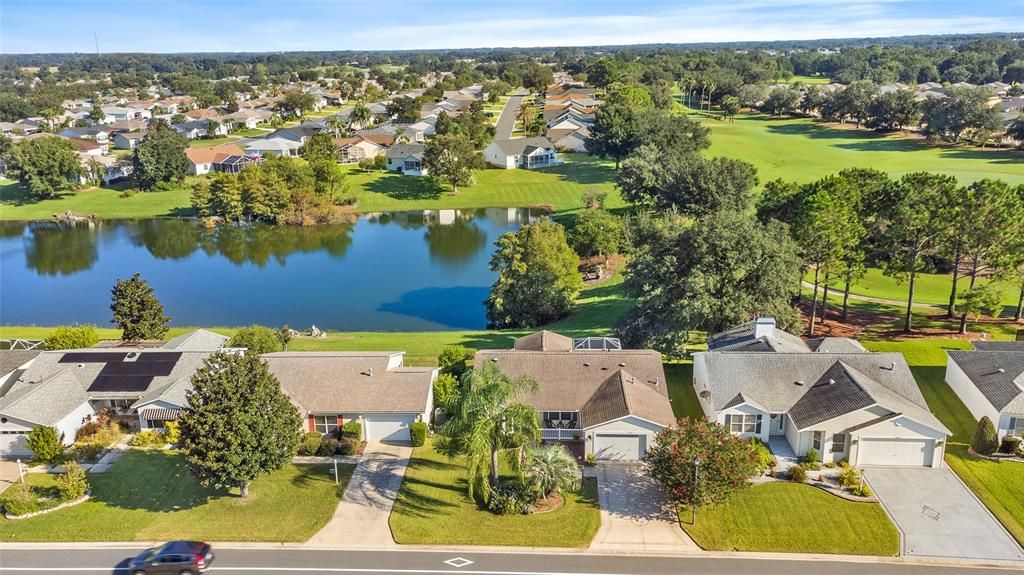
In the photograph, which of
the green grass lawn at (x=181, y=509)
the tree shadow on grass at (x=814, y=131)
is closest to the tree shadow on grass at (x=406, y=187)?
the green grass lawn at (x=181, y=509)

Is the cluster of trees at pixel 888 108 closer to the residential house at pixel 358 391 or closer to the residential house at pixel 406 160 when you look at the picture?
the residential house at pixel 406 160

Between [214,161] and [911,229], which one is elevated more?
[214,161]

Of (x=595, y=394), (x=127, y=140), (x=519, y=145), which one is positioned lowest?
(x=595, y=394)

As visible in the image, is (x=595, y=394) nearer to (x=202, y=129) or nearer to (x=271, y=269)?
(x=271, y=269)

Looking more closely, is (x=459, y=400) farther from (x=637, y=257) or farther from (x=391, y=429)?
(x=637, y=257)

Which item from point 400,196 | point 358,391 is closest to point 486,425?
point 358,391
